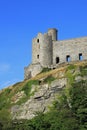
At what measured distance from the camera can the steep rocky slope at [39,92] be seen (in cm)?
7525

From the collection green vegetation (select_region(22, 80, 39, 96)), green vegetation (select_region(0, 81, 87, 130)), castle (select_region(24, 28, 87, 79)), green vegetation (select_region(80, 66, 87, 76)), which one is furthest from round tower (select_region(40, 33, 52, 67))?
green vegetation (select_region(0, 81, 87, 130))

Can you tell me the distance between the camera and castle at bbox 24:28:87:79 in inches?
3329

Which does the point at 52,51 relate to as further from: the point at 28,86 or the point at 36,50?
the point at 28,86

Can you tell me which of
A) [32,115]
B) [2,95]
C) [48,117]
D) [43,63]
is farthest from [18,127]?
[43,63]

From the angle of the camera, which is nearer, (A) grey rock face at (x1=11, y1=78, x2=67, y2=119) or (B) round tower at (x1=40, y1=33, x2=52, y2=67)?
(A) grey rock face at (x1=11, y1=78, x2=67, y2=119)

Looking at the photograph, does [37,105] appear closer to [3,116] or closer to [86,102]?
[3,116]

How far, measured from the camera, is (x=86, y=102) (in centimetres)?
6731

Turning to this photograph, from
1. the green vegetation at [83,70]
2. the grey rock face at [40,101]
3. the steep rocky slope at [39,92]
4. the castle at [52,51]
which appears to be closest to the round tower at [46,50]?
the castle at [52,51]

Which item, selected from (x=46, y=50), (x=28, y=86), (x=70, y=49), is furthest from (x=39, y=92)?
(x=46, y=50)

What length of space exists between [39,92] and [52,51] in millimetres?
12477

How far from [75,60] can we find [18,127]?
2259 centimetres

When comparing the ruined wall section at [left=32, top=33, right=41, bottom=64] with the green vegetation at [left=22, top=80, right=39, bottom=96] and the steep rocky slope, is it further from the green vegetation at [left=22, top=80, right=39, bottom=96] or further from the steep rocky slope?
the green vegetation at [left=22, top=80, right=39, bottom=96]

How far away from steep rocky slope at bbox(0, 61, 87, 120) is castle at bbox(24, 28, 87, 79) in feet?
12.8

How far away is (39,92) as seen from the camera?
77000 millimetres
